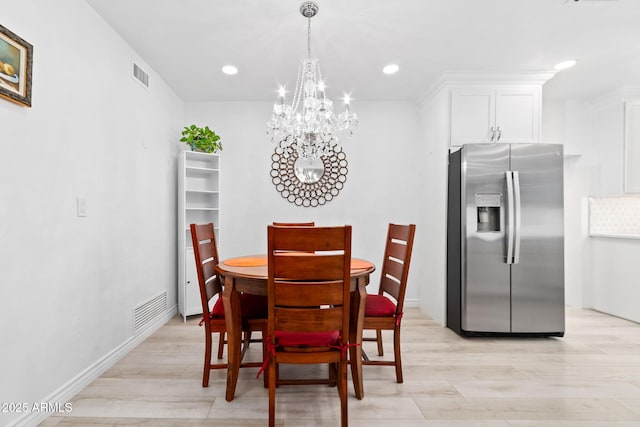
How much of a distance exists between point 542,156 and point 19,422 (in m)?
4.15

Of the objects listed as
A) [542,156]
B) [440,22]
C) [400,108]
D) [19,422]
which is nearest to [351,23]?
[440,22]

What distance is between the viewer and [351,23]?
2.42 metres

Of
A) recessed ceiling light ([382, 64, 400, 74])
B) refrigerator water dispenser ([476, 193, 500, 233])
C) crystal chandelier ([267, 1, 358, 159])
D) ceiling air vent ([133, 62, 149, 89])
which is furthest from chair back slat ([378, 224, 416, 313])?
ceiling air vent ([133, 62, 149, 89])

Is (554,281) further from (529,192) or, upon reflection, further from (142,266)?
(142,266)

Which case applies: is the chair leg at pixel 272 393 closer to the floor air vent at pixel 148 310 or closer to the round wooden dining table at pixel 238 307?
the round wooden dining table at pixel 238 307

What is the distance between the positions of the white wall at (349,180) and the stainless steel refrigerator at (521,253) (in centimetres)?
108

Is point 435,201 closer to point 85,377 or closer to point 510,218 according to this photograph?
point 510,218

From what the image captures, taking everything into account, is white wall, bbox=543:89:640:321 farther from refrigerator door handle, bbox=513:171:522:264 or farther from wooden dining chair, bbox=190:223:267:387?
wooden dining chair, bbox=190:223:267:387

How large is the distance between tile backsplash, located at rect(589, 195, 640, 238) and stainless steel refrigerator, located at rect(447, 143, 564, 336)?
1.44 meters

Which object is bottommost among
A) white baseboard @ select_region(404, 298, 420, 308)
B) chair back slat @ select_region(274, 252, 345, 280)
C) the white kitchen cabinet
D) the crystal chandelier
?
white baseboard @ select_region(404, 298, 420, 308)

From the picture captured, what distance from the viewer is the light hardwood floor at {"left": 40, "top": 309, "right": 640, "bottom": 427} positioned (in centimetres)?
180

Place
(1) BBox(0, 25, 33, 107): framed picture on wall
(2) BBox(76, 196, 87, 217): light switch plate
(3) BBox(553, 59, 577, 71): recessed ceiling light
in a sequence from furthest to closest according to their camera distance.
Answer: (3) BBox(553, 59, 577, 71): recessed ceiling light
(2) BBox(76, 196, 87, 217): light switch plate
(1) BBox(0, 25, 33, 107): framed picture on wall

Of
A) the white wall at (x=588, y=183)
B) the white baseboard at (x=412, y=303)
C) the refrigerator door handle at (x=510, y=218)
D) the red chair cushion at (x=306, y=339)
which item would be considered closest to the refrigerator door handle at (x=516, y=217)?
the refrigerator door handle at (x=510, y=218)

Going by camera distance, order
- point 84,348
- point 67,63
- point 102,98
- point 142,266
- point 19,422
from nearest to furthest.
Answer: point 19,422 < point 67,63 < point 84,348 < point 102,98 < point 142,266
